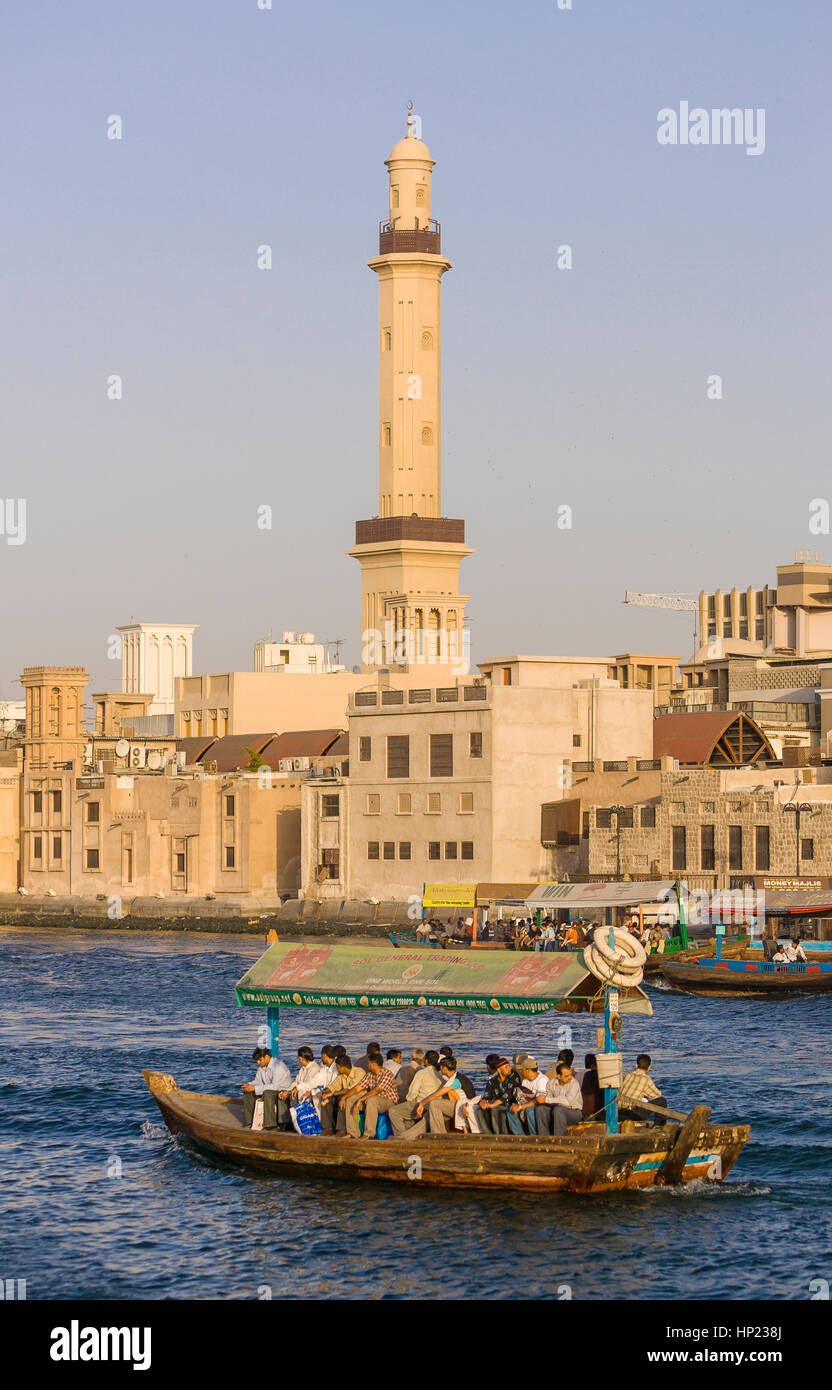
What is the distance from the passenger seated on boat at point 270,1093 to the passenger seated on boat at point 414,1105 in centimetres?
215

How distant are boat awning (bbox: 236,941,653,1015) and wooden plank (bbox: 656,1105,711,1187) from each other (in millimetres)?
1696

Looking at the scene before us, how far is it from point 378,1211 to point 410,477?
112 m

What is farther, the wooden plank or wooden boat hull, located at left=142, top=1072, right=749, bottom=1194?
the wooden plank

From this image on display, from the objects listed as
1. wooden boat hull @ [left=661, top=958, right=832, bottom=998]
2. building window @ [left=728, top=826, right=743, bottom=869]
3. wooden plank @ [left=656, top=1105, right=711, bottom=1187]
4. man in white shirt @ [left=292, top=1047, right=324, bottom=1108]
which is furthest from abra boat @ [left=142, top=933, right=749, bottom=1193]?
building window @ [left=728, top=826, right=743, bottom=869]

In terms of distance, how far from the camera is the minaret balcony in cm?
13800

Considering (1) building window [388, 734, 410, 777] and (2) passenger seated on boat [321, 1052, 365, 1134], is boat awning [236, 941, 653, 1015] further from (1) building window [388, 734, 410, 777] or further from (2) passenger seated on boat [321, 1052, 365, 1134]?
(1) building window [388, 734, 410, 777]

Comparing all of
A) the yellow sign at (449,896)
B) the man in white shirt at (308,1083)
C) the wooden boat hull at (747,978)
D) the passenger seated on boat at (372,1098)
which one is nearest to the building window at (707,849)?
the yellow sign at (449,896)

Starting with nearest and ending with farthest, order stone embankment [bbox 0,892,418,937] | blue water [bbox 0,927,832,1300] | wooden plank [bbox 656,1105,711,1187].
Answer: blue water [bbox 0,927,832,1300] → wooden plank [bbox 656,1105,711,1187] → stone embankment [bbox 0,892,418,937]

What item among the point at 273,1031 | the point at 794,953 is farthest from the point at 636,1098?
the point at 794,953

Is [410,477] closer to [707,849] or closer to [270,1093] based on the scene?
[707,849]

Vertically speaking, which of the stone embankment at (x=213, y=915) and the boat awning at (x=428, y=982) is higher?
the boat awning at (x=428, y=982)

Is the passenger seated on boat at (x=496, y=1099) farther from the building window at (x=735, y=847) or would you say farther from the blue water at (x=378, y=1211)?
the building window at (x=735, y=847)

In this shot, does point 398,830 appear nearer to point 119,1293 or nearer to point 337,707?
point 337,707

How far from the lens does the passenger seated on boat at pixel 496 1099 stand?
27.6 meters
